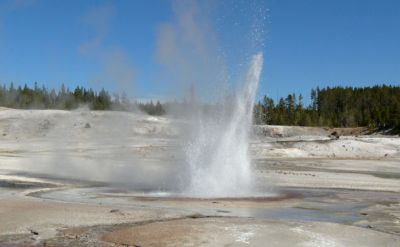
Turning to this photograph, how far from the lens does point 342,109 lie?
5576 inches

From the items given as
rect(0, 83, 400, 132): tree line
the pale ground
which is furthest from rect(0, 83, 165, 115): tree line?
the pale ground

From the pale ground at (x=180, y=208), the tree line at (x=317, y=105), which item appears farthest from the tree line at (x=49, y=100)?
the pale ground at (x=180, y=208)

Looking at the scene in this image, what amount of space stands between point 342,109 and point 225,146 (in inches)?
4769

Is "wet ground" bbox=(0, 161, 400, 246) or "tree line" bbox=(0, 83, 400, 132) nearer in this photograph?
"wet ground" bbox=(0, 161, 400, 246)

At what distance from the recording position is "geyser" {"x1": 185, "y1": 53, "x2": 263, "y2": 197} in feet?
80.4

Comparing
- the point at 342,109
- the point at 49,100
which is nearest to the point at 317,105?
the point at 342,109

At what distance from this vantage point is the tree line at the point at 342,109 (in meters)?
112

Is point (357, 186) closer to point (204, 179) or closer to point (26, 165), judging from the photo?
point (204, 179)

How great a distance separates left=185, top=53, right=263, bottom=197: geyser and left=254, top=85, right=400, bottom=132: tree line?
74717 millimetres

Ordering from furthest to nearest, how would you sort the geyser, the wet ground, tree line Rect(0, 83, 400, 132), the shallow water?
1. tree line Rect(0, 83, 400, 132)
2. the geyser
3. the shallow water
4. the wet ground

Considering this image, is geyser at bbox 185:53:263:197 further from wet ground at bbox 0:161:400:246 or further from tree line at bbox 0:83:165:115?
tree line at bbox 0:83:165:115

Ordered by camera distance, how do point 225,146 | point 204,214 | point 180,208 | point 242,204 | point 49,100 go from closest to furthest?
1. point 204,214
2. point 180,208
3. point 242,204
4. point 225,146
5. point 49,100

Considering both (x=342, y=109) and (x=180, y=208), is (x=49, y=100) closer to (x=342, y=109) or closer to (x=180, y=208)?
(x=342, y=109)

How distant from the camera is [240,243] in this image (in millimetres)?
12219
